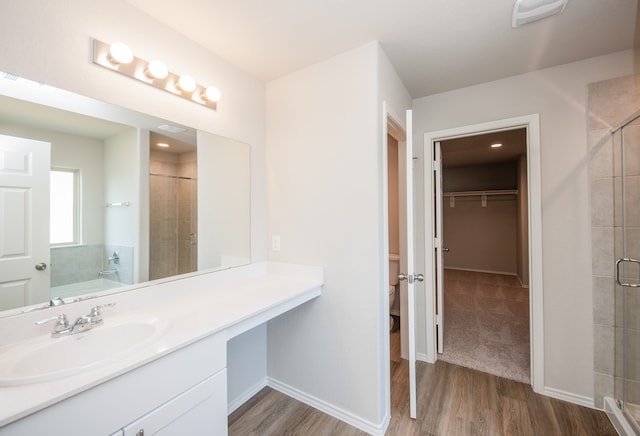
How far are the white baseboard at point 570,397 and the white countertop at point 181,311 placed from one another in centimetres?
184

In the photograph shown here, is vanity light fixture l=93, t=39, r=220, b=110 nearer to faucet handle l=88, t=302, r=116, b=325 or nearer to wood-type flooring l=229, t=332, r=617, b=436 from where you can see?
faucet handle l=88, t=302, r=116, b=325

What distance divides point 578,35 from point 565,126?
1.88 ft

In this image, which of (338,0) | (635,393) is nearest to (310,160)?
(338,0)

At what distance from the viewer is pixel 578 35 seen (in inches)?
63.6

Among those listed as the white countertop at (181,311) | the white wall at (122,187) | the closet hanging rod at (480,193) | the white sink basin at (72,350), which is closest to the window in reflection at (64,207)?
the white wall at (122,187)

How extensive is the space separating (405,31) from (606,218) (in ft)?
5.90

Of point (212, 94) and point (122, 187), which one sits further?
point (212, 94)

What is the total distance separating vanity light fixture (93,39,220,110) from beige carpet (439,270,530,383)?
2891 mm

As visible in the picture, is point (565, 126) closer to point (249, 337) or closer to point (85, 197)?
point (249, 337)

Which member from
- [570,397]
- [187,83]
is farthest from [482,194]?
[187,83]

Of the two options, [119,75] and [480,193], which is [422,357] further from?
[480,193]

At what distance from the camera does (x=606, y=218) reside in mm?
1796

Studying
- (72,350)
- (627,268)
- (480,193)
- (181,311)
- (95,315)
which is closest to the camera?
(72,350)

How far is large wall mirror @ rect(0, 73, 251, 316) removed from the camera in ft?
3.49
